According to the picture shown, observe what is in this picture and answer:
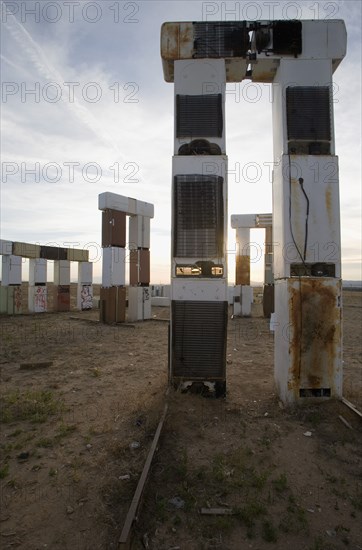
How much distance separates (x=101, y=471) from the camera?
3.55 meters

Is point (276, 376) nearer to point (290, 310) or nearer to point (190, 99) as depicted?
point (290, 310)

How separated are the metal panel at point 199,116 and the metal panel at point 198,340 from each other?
2.52 m

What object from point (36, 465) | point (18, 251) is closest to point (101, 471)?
point (36, 465)

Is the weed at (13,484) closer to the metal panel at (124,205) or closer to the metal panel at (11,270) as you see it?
the metal panel at (124,205)

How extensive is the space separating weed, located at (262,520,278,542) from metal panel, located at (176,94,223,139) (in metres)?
4.71

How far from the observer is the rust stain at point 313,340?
4734mm

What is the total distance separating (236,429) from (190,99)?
15.2ft

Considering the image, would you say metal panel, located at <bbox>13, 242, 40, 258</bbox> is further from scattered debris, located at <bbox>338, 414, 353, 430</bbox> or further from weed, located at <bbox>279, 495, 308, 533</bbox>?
weed, located at <bbox>279, 495, 308, 533</bbox>

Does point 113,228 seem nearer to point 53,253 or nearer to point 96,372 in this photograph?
point 53,253

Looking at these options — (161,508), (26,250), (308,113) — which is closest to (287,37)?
(308,113)

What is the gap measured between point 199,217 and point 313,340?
7.46 feet

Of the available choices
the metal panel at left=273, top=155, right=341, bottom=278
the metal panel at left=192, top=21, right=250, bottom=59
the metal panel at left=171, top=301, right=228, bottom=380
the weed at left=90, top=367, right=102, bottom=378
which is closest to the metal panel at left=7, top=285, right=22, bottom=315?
the weed at left=90, top=367, right=102, bottom=378

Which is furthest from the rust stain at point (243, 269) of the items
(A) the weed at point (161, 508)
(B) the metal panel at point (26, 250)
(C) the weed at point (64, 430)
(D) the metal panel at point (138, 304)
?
(A) the weed at point (161, 508)

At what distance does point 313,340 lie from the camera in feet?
15.5
